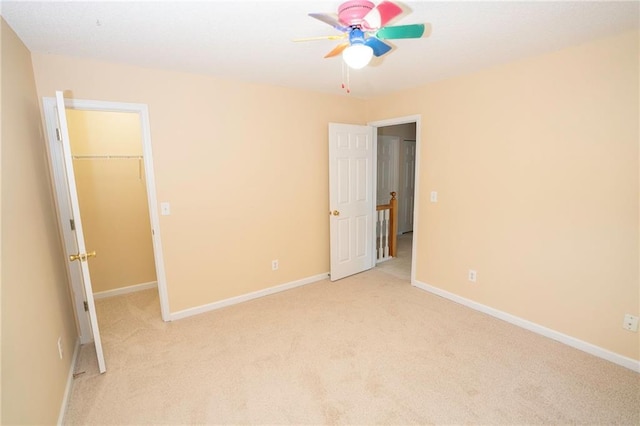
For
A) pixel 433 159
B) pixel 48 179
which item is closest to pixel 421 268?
pixel 433 159

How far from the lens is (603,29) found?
6.37 feet

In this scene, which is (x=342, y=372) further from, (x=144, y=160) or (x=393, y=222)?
(x=393, y=222)

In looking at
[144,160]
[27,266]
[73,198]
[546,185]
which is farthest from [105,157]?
[546,185]

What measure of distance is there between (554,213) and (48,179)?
13.1 feet

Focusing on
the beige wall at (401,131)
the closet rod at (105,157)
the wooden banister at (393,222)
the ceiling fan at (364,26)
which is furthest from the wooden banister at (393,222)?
the closet rod at (105,157)

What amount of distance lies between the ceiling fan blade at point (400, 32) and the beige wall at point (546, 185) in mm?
1542

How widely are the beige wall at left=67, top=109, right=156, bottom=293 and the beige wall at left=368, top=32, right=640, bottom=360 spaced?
333 centimetres

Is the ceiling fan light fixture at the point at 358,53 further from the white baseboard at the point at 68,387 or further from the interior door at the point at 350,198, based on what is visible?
the white baseboard at the point at 68,387

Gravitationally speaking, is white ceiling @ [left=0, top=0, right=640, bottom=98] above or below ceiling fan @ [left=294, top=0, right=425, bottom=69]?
above

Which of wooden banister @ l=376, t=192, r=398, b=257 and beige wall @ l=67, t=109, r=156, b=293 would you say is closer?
beige wall @ l=67, t=109, r=156, b=293

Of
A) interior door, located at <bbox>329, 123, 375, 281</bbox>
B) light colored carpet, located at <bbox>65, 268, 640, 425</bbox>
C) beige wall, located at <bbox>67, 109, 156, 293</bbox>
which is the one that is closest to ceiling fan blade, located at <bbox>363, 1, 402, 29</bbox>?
interior door, located at <bbox>329, 123, 375, 281</bbox>

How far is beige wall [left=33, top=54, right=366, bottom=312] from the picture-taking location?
8.51 feet

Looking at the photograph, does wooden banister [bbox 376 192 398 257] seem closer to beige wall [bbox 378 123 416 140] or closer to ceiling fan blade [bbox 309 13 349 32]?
beige wall [bbox 378 123 416 140]

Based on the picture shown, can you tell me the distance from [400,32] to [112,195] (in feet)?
11.2
